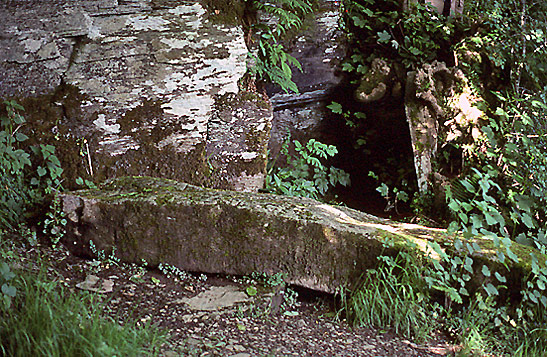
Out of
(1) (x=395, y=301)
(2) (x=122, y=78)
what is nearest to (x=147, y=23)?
(2) (x=122, y=78)

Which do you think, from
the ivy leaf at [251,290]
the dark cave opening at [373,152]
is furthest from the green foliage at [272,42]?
the ivy leaf at [251,290]

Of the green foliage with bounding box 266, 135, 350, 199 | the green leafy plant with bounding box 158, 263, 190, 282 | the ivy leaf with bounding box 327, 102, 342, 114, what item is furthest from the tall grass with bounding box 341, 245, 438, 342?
the ivy leaf with bounding box 327, 102, 342, 114

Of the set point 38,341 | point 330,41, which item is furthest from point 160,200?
point 330,41

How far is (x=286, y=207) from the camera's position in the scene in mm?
3602

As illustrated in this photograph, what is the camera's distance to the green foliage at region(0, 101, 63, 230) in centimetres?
338

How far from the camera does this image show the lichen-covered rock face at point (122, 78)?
3855 millimetres

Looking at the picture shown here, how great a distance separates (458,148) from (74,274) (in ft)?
15.6

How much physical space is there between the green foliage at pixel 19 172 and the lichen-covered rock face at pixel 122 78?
0.53 ft

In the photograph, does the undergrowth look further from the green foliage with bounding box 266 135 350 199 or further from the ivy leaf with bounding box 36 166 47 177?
the green foliage with bounding box 266 135 350 199

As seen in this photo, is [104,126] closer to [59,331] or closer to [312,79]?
[59,331]

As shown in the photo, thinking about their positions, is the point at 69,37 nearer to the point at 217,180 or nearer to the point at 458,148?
the point at 217,180

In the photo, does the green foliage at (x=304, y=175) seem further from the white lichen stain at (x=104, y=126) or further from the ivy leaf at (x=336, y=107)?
the white lichen stain at (x=104, y=126)

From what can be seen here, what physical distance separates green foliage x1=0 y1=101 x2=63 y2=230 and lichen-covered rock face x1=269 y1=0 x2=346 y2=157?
2.91m

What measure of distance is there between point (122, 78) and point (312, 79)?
2716 millimetres
